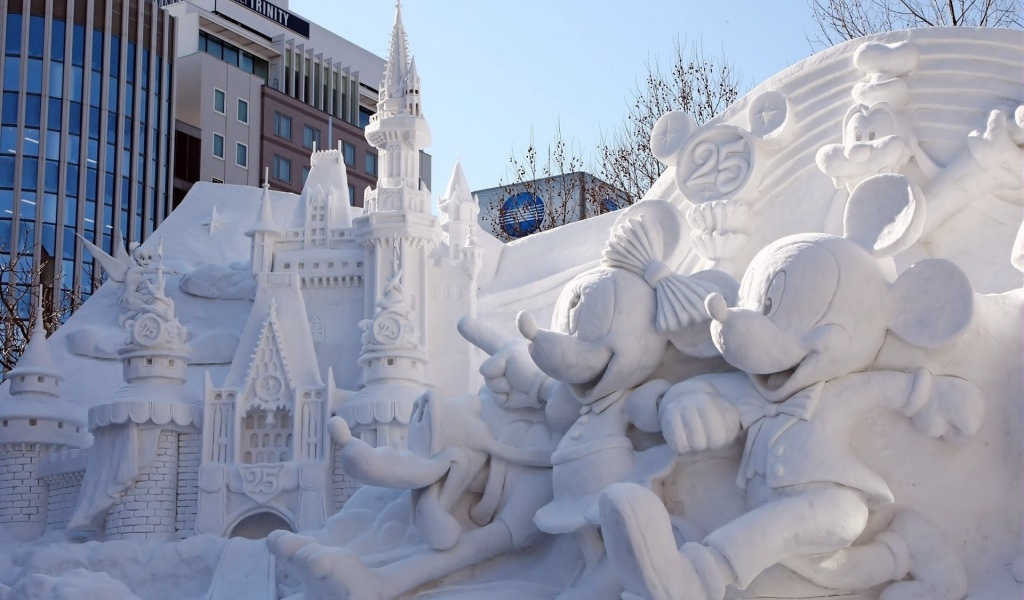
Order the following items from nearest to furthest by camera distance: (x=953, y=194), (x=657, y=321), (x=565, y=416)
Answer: (x=657, y=321), (x=565, y=416), (x=953, y=194)

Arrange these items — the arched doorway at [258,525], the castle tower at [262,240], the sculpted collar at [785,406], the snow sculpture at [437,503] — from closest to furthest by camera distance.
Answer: the sculpted collar at [785,406] → the snow sculpture at [437,503] → the arched doorway at [258,525] → the castle tower at [262,240]

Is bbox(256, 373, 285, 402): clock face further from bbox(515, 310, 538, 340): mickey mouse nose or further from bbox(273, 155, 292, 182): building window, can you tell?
bbox(273, 155, 292, 182): building window

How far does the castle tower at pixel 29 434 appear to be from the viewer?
11242 millimetres

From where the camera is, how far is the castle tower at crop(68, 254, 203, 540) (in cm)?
1048

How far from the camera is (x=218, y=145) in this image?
28734mm

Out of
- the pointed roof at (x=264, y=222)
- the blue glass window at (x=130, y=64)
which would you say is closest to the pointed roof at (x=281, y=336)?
the pointed roof at (x=264, y=222)

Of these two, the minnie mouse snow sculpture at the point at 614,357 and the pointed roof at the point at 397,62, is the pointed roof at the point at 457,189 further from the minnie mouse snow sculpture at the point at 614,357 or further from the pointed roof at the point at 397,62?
the minnie mouse snow sculpture at the point at 614,357

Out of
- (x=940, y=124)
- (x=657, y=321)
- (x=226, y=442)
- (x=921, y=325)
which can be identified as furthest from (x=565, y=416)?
(x=226, y=442)

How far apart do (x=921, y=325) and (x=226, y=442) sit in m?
8.30

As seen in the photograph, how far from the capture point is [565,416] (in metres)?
4.07

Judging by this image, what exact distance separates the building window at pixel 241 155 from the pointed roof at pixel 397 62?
16.2m

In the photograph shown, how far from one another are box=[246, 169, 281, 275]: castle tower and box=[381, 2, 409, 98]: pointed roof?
69.0 inches

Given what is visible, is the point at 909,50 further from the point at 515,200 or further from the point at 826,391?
the point at 515,200

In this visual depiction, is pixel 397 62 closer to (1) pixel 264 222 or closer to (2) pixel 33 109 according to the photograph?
(1) pixel 264 222
